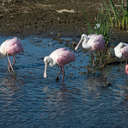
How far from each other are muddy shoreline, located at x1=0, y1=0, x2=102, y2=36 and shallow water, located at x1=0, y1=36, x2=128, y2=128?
2.84m

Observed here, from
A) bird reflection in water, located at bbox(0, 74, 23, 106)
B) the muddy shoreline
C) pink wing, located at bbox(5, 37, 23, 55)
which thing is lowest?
bird reflection in water, located at bbox(0, 74, 23, 106)

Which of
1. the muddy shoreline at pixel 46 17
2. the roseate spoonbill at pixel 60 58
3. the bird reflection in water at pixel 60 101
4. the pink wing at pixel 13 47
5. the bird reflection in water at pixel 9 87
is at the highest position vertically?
the muddy shoreline at pixel 46 17

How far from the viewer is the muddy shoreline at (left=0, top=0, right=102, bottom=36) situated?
13.4 m

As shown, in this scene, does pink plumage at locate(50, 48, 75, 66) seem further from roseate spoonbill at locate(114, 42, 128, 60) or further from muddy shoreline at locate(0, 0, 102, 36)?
muddy shoreline at locate(0, 0, 102, 36)

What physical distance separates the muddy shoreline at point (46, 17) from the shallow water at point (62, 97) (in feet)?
9.31

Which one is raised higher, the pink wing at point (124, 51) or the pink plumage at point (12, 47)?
the pink plumage at point (12, 47)

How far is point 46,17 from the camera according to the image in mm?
14461

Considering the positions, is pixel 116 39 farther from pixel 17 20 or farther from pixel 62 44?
pixel 17 20

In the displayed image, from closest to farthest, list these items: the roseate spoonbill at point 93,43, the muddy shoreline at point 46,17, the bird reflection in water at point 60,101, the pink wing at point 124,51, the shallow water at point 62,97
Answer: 1. the shallow water at point 62,97
2. the bird reflection in water at point 60,101
3. the pink wing at point 124,51
4. the roseate spoonbill at point 93,43
5. the muddy shoreline at point 46,17

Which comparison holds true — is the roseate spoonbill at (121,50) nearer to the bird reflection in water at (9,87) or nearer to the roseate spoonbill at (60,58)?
the roseate spoonbill at (60,58)

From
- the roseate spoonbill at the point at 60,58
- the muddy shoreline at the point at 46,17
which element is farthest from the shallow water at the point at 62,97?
the muddy shoreline at the point at 46,17

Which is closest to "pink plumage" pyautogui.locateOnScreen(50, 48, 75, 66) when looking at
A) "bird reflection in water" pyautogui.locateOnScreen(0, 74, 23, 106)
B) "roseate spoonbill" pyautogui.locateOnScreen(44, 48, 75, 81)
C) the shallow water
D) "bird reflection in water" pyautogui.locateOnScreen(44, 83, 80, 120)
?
"roseate spoonbill" pyautogui.locateOnScreen(44, 48, 75, 81)

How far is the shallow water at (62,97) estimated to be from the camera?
6816mm

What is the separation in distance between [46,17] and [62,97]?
6.81 meters
